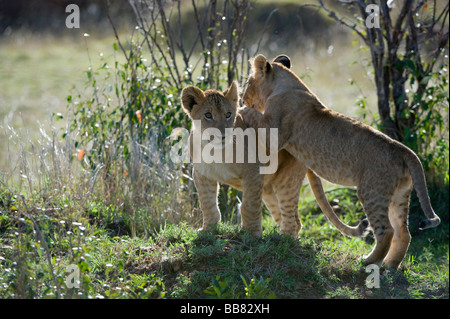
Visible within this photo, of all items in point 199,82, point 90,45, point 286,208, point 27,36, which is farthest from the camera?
point 27,36

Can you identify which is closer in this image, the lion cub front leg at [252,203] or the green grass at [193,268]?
the green grass at [193,268]

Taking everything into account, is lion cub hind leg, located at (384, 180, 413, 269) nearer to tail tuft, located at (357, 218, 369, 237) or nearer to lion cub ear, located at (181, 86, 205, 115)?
tail tuft, located at (357, 218, 369, 237)

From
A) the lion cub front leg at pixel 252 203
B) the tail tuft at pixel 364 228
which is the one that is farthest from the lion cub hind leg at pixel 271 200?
the tail tuft at pixel 364 228


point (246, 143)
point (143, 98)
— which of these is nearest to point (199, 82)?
point (143, 98)

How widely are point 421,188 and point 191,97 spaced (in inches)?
80.3

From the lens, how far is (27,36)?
1588cm

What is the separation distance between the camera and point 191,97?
5.35 metres

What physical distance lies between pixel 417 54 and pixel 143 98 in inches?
149

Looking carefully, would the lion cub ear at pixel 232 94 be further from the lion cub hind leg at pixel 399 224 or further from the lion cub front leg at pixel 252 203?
the lion cub hind leg at pixel 399 224

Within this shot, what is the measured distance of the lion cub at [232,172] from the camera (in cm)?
527

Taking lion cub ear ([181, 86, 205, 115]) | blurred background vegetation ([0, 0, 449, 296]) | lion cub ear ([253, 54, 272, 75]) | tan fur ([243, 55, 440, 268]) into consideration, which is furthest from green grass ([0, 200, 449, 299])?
lion cub ear ([253, 54, 272, 75])

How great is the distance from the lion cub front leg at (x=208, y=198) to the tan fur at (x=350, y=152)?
733 mm

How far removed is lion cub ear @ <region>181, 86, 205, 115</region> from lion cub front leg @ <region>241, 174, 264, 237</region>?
797 millimetres

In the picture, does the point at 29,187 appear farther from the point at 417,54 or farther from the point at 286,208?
the point at 417,54
